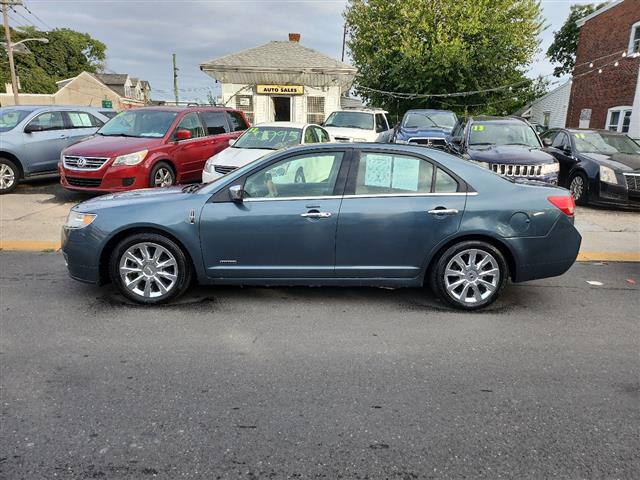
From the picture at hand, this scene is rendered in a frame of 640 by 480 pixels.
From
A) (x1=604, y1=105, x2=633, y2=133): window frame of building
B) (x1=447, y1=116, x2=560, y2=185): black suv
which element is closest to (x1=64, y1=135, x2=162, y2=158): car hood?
(x1=447, y1=116, x2=560, y2=185): black suv

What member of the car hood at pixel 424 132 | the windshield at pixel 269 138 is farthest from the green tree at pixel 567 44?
the windshield at pixel 269 138

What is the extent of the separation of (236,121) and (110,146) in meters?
3.76

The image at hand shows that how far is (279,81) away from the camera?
2156 cm

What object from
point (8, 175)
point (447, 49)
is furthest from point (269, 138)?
point (447, 49)

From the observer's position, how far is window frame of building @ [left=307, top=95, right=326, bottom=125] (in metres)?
22.0

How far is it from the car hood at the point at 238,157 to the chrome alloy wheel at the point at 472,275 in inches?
203

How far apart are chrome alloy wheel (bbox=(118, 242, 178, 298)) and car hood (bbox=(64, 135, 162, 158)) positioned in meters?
4.75

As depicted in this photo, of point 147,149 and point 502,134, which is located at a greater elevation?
point 502,134

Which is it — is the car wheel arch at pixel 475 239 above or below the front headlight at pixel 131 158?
below

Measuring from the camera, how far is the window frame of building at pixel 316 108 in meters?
22.0

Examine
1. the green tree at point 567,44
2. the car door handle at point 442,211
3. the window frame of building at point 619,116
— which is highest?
the green tree at point 567,44

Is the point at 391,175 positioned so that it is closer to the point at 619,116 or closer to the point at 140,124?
the point at 140,124

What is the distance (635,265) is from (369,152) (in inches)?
161

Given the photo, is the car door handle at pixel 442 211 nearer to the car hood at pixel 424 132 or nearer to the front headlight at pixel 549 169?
the front headlight at pixel 549 169
